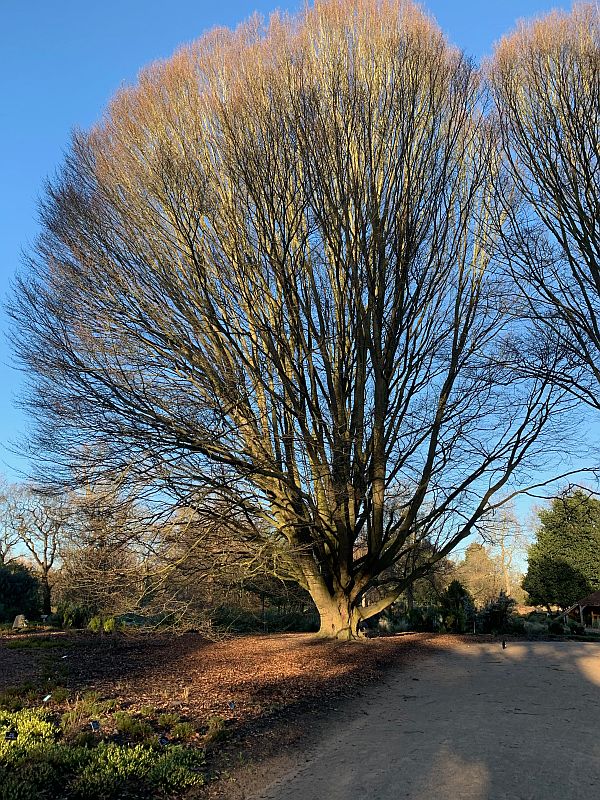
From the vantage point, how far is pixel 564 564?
27797 mm

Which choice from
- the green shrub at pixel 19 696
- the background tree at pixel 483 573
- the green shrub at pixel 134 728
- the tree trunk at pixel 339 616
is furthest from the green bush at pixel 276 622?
the background tree at pixel 483 573

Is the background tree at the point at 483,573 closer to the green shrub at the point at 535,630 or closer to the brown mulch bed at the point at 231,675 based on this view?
the green shrub at the point at 535,630

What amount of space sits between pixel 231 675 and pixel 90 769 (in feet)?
13.8

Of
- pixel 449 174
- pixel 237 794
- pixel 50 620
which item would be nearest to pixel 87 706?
pixel 237 794

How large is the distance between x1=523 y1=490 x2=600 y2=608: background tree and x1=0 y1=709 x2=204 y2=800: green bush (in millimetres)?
25628

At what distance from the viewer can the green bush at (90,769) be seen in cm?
377

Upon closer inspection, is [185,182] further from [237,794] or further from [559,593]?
[559,593]

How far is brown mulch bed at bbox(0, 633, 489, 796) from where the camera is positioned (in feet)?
18.7

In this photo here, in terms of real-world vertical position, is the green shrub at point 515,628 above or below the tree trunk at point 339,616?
below

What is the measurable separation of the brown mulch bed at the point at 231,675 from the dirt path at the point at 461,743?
1.40ft

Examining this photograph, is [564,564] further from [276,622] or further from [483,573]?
[483,573]

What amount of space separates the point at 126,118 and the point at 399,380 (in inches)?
254

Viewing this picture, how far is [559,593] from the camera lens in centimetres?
2784

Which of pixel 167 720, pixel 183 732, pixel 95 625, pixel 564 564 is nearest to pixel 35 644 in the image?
pixel 95 625
